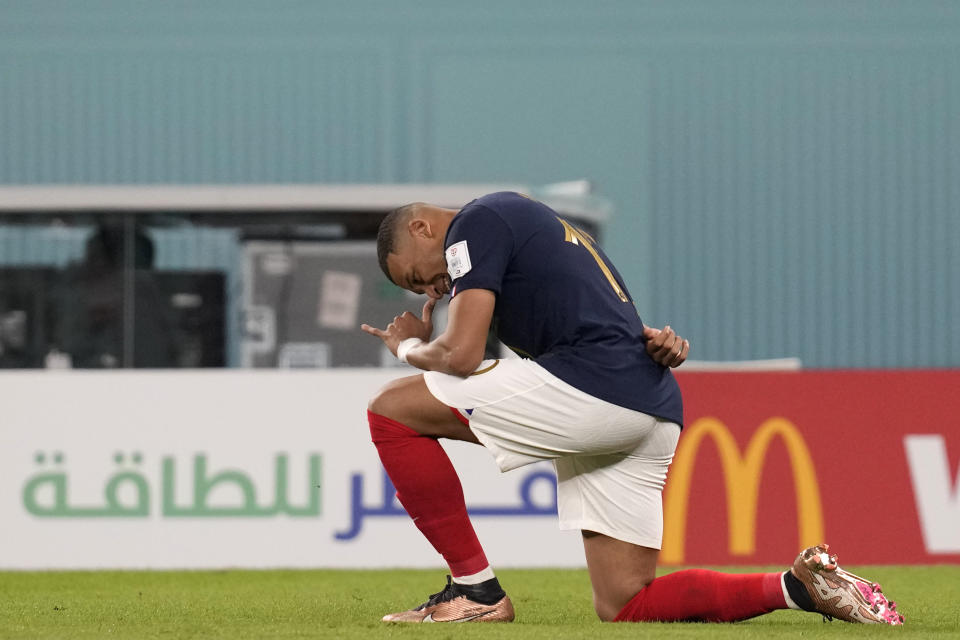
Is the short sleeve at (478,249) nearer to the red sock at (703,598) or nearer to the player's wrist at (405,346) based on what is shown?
the player's wrist at (405,346)

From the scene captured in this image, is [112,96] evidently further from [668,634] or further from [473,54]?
[668,634]

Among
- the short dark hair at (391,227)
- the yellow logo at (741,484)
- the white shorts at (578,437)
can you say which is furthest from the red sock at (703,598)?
the yellow logo at (741,484)

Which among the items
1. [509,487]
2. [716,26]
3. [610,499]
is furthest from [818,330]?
[610,499]

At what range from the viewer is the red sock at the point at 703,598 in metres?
2.82

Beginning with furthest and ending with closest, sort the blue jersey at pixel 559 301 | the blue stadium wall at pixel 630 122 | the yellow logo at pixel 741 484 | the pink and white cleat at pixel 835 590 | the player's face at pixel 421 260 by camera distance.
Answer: the blue stadium wall at pixel 630 122
the yellow logo at pixel 741 484
the player's face at pixel 421 260
the blue jersey at pixel 559 301
the pink and white cleat at pixel 835 590

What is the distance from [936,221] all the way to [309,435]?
9.84 metres

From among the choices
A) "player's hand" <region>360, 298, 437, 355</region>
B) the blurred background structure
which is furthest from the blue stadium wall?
"player's hand" <region>360, 298, 437, 355</region>

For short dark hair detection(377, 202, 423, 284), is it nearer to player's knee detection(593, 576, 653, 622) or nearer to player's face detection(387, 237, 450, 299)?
player's face detection(387, 237, 450, 299)

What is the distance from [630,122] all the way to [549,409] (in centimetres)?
1068

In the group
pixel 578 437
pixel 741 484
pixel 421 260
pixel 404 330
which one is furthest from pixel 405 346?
pixel 741 484

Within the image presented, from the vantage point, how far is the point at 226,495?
5035 mm

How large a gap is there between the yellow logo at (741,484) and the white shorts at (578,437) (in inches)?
80.2

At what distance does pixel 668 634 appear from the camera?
103 inches

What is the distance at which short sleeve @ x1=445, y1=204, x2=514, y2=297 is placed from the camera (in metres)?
2.74
